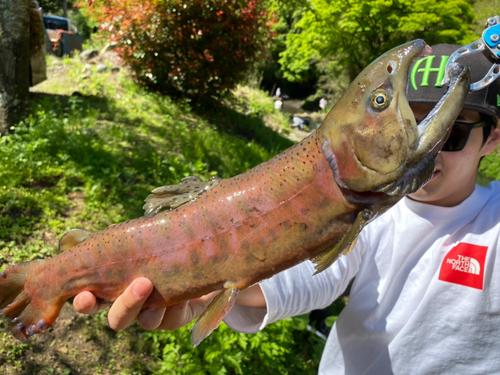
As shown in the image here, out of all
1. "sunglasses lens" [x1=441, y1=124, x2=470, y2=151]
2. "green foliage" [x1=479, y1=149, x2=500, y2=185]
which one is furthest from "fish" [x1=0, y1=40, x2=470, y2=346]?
"green foliage" [x1=479, y1=149, x2=500, y2=185]

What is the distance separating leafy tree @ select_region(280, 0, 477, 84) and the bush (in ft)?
19.2

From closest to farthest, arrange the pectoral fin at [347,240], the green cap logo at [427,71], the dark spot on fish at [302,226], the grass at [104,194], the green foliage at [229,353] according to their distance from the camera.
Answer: the pectoral fin at [347,240]
the dark spot on fish at [302,226]
the green cap logo at [427,71]
the green foliage at [229,353]
the grass at [104,194]

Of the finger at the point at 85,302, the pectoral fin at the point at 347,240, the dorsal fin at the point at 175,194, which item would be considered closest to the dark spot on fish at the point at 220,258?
the dorsal fin at the point at 175,194

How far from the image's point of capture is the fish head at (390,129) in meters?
1.47

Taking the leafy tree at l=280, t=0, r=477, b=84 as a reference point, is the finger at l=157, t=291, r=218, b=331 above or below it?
below

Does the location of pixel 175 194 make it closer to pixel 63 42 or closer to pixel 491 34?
pixel 491 34

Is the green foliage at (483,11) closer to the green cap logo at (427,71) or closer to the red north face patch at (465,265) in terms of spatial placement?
the green cap logo at (427,71)

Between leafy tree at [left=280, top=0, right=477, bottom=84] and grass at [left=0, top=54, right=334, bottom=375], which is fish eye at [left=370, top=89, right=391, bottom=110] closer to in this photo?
grass at [left=0, top=54, right=334, bottom=375]

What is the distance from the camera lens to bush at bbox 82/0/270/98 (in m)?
9.80

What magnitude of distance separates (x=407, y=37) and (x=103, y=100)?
1651 centimetres

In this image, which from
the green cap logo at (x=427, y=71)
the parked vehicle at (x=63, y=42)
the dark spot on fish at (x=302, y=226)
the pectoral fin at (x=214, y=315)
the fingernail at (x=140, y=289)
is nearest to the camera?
the dark spot on fish at (x=302, y=226)

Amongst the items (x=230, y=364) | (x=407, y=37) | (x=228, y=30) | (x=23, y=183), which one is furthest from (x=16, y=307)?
(x=407, y=37)

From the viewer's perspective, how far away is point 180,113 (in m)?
10.1

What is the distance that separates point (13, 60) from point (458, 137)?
6.72 metres
